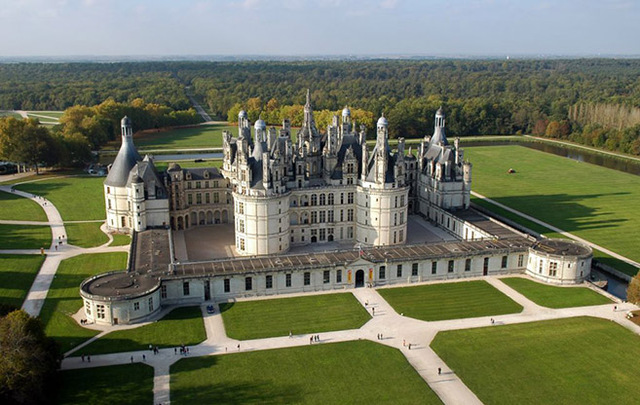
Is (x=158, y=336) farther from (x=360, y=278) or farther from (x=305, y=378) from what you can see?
(x=360, y=278)

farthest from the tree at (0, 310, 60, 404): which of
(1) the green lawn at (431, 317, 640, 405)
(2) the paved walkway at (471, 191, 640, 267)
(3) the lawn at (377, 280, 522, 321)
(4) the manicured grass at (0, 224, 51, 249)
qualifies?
(2) the paved walkway at (471, 191, 640, 267)

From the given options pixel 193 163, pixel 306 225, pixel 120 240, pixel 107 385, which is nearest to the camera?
pixel 107 385

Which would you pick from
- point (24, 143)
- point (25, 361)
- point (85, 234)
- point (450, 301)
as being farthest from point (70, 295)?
point (24, 143)

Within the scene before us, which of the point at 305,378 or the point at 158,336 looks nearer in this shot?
the point at 305,378

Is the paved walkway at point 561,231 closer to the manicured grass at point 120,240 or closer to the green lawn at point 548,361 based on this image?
the green lawn at point 548,361

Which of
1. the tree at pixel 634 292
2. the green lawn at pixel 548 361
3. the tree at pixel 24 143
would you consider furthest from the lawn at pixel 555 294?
the tree at pixel 24 143

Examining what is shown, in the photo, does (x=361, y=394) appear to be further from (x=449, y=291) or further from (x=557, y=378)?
(x=449, y=291)
